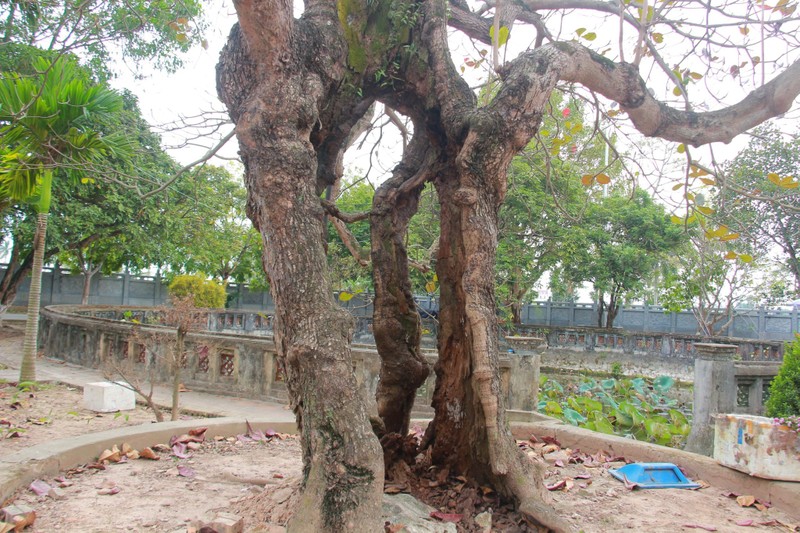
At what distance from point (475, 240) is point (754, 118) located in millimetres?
2163

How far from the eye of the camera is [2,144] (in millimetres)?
6410

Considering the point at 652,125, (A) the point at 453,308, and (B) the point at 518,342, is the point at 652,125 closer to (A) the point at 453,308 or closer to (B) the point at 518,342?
(A) the point at 453,308

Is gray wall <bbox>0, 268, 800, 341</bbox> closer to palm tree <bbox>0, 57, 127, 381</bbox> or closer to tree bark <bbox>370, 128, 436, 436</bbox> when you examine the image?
palm tree <bbox>0, 57, 127, 381</bbox>

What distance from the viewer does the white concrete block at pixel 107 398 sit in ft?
20.8

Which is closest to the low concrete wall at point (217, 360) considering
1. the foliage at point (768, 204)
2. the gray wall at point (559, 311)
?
the foliage at point (768, 204)

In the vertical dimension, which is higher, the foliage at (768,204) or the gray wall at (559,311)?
the foliage at (768,204)

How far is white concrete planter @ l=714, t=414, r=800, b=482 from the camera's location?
359 centimetres

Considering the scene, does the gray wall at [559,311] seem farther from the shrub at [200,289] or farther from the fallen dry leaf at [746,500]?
the fallen dry leaf at [746,500]

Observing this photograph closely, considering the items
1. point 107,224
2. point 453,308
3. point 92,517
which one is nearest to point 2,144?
point 92,517

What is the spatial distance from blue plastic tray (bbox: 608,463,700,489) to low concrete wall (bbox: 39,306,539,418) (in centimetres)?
184

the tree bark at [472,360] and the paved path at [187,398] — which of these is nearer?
the tree bark at [472,360]

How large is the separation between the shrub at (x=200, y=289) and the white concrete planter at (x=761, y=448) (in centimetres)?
1720

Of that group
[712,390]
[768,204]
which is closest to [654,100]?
[712,390]

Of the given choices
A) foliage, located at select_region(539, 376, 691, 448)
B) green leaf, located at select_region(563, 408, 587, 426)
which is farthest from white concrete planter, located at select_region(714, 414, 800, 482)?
green leaf, located at select_region(563, 408, 587, 426)
